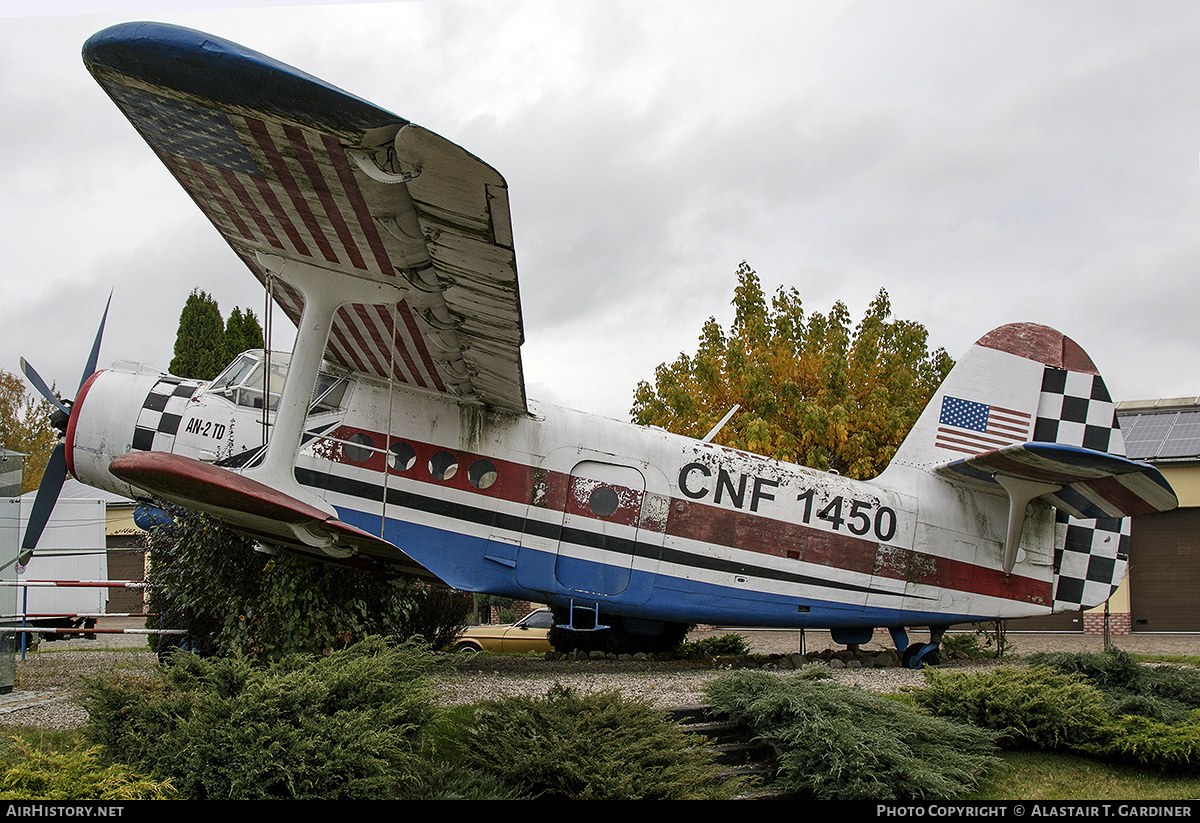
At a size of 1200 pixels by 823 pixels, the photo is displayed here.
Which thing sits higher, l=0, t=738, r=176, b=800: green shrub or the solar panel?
the solar panel

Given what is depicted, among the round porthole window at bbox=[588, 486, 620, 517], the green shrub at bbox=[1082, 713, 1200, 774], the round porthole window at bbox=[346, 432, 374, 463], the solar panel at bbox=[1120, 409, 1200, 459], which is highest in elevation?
the solar panel at bbox=[1120, 409, 1200, 459]

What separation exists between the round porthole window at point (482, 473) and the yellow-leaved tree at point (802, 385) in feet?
30.3

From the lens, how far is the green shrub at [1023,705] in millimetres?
6910

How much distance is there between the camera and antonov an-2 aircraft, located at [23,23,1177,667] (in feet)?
19.9

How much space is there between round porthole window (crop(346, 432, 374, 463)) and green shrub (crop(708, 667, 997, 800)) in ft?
14.3

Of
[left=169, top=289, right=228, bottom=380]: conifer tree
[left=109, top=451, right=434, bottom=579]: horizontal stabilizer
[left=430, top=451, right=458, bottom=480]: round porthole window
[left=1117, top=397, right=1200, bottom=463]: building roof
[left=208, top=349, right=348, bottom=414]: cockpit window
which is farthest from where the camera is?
[left=169, top=289, right=228, bottom=380]: conifer tree

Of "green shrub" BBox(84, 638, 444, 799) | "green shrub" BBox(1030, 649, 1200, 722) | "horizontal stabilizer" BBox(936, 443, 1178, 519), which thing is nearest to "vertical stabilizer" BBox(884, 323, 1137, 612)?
"horizontal stabilizer" BBox(936, 443, 1178, 519)

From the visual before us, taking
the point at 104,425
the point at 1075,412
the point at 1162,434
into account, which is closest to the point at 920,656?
the point at 1075,412

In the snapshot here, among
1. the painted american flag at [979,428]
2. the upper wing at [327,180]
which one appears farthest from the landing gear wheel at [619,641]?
the upper wing at [327,180]

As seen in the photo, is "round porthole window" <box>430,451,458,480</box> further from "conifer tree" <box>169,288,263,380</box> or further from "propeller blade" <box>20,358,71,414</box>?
"conifer tree" <box>169,288,263,380</box>

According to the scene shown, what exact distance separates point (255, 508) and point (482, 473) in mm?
3069

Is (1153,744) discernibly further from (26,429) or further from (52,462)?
(26,429)

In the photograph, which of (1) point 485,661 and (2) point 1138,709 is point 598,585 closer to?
(1) point 485,661
